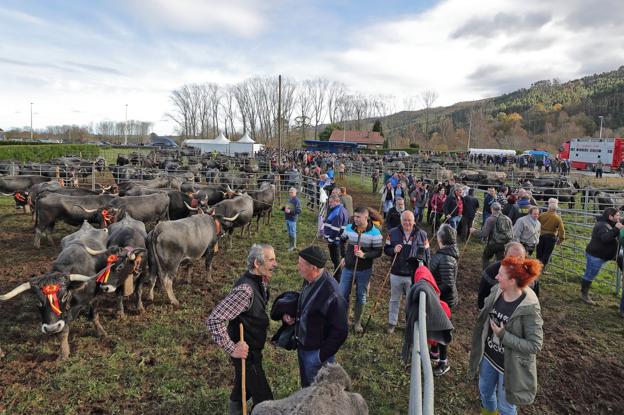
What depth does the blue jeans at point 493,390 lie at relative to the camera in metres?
3.34

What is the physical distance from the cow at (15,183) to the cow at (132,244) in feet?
33.2

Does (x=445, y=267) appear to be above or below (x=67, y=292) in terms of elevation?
above

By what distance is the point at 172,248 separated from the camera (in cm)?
695

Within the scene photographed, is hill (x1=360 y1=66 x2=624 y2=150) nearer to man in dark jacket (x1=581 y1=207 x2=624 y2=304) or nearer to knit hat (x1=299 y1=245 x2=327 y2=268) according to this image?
man in dark jacket (x1=581 y1=207 x2=624 y2=304)

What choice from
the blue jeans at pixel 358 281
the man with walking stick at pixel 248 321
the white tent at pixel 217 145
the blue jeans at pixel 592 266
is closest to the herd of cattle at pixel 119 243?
the man with walking stick at pixel 248 321

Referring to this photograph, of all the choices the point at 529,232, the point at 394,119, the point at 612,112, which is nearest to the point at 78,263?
the point at 529,232

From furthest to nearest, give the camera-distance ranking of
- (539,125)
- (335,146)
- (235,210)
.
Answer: (539,125) → (335,146) → (235,210)

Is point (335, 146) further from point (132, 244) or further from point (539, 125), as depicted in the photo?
point (539, 125)

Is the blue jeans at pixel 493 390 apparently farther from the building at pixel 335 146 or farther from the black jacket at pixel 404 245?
the building at pixel 335 146

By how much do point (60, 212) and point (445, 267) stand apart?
31.5 ft

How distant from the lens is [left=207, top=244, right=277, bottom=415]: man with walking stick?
9.18 ft

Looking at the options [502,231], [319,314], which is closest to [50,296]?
[319,314]

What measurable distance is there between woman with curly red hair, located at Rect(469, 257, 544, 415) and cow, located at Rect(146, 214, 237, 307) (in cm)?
511

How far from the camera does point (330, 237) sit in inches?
273
